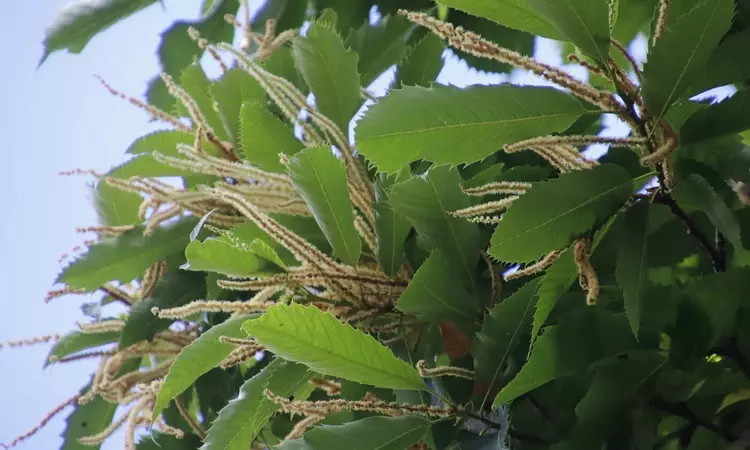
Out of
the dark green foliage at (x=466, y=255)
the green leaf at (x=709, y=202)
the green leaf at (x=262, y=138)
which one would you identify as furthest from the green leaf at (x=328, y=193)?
the green leaf at (x=709, y=202)

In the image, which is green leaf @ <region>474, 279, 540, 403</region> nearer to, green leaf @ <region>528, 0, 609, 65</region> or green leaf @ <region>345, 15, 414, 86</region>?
green leaf @ <region>528, 0, 609, 65</region>

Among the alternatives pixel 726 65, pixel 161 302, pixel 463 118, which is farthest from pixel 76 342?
pixel 726 65

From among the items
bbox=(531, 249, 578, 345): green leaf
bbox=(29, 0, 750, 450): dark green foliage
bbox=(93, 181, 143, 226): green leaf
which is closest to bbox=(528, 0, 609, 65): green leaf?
bbox=(29, 0, 750, 450): dark green foliage

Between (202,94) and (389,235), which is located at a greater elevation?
(202,94)

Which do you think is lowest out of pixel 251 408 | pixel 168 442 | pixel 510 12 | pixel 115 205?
pixel 168 442

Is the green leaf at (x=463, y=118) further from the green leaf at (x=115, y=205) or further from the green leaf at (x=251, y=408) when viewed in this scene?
the green leaf at (x=115, y=205)

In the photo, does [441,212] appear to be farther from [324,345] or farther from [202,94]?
[202,94]
